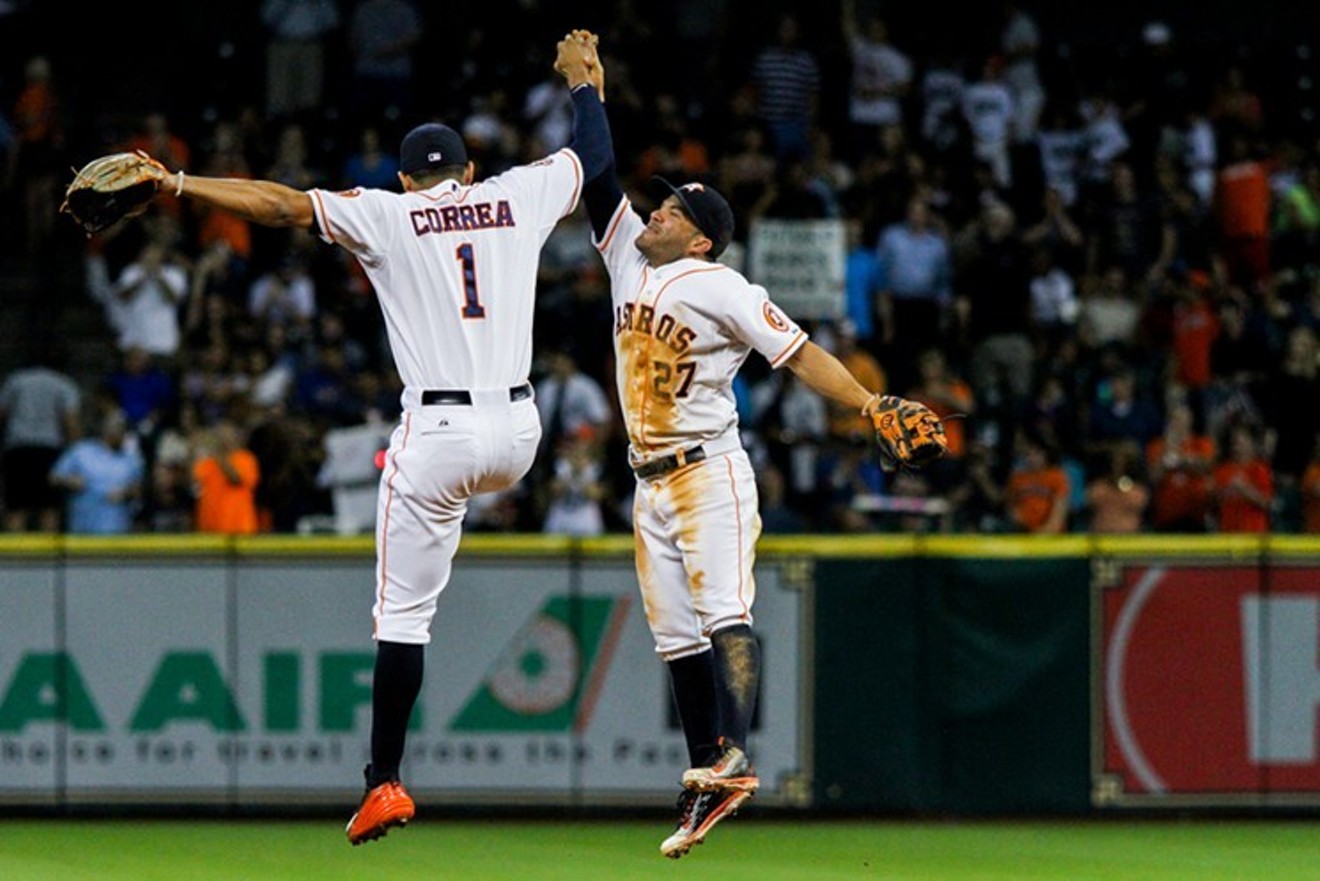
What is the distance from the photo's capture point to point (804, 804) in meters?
12.1

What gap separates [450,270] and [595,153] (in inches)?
33.3

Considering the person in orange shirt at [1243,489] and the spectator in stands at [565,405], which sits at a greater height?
the spectator in stands at [565,405]

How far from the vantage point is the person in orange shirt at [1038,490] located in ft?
47.3

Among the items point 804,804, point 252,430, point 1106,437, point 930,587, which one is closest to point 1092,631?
point 930,587

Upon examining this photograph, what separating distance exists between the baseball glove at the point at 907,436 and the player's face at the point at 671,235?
3.38 feet

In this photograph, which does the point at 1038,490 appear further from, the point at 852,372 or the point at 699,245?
the point at 699,245

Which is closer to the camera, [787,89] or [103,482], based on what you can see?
[103,482]

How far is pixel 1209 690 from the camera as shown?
479 inches

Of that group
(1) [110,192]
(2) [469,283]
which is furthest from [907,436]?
(1) [110,192]

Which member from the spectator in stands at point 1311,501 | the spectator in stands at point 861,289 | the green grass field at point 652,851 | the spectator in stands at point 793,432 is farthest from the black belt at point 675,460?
the spectator in stands at point 861,289

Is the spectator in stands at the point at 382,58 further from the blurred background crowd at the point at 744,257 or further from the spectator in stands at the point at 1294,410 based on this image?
the spectator in stands at the point at 1294,410

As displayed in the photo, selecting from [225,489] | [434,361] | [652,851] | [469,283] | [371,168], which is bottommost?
[652,851]

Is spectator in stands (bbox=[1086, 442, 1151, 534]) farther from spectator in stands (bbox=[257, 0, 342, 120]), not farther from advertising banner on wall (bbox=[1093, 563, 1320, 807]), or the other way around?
spectator in stands (bbox=[257, 0, 342, 120])

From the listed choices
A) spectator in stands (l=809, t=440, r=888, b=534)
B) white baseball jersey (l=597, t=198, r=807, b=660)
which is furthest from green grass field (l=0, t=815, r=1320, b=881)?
spectator in stands (l=809, t=440, r=888, b=534)
